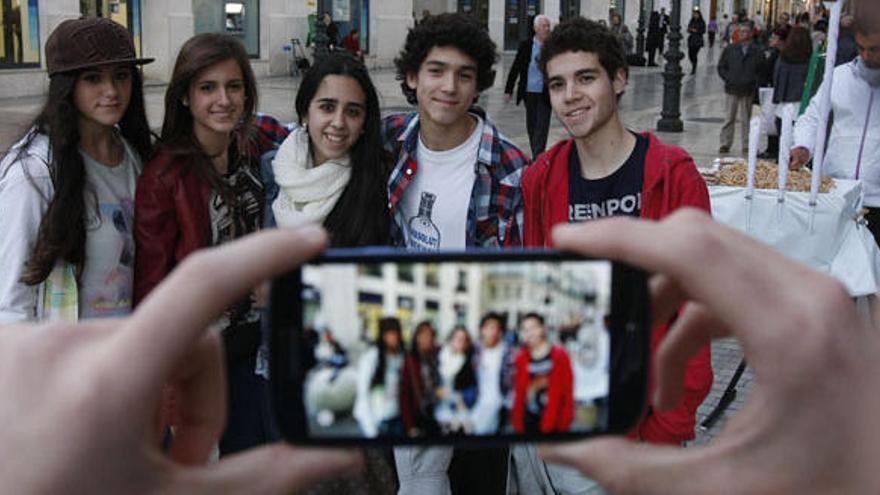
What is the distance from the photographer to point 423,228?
331cm

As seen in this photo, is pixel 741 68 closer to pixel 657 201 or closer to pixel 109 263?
pixel 657 201

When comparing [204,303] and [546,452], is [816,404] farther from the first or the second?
[204,303]

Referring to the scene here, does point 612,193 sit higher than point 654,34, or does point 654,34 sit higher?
point 654,34

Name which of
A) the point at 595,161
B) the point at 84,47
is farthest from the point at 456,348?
the point at 84,47

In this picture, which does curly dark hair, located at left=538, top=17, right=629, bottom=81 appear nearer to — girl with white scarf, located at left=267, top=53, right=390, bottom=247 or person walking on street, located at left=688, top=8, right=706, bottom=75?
girl with white scarf, located at left=267, top=53, right=390, bottom=247

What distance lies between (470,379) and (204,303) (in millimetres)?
394

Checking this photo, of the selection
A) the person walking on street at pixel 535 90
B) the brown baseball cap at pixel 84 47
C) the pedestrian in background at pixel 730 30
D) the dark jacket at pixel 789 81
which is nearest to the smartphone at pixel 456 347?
the brown baseball cap at pixel 84 47

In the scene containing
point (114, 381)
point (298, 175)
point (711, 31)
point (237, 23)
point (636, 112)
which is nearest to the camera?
point (114, 381)

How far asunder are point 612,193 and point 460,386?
189cm

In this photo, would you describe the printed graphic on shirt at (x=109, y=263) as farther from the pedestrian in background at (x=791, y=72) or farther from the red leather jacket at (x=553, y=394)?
the pedestrian in background at (x=791, y=72)

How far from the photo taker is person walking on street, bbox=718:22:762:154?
1312 cm

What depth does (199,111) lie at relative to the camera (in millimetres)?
3383

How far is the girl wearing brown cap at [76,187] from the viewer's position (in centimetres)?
290

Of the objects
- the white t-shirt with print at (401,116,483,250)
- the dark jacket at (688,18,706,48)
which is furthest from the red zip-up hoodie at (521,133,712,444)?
the dark jacket at (688,18,706,48)
